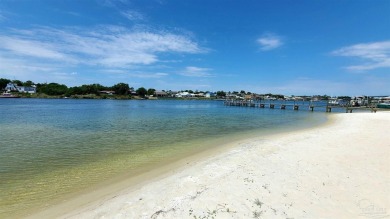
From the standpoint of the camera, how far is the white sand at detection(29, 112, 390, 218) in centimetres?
595

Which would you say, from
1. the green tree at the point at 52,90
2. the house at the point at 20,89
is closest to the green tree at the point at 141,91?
the green tree at the point at 52,90

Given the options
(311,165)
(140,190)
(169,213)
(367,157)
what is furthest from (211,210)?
(367,157)

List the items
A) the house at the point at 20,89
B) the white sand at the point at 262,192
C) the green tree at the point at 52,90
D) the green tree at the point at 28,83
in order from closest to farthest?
the white sand at the point at 262,192
the house at the point at 20,89
the green tree at the point at 52,90
the green tree at the point at 28,83

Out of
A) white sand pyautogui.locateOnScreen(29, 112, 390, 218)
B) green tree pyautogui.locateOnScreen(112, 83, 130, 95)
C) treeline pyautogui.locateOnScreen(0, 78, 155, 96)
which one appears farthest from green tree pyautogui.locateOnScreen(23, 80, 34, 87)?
white sand pyautogui.locateOnScreen(29, 112, 390, 218)

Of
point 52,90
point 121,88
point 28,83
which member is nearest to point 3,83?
point 28,83

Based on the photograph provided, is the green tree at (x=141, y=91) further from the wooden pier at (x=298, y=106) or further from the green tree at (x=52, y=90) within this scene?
A: the wooden pier at (x=298, y=106)

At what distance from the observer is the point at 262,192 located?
274 inches

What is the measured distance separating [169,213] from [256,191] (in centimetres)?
275

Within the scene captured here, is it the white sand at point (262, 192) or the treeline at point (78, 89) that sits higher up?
the treeline at point (78, 89)

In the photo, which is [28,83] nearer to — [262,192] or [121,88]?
[121,88]

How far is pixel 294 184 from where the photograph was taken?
766 cm

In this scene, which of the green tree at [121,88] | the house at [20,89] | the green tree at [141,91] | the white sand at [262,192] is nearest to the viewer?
the white sand at [262,192]

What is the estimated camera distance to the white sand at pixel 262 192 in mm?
5953

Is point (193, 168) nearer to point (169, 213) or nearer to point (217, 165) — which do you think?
point (217, 165)
